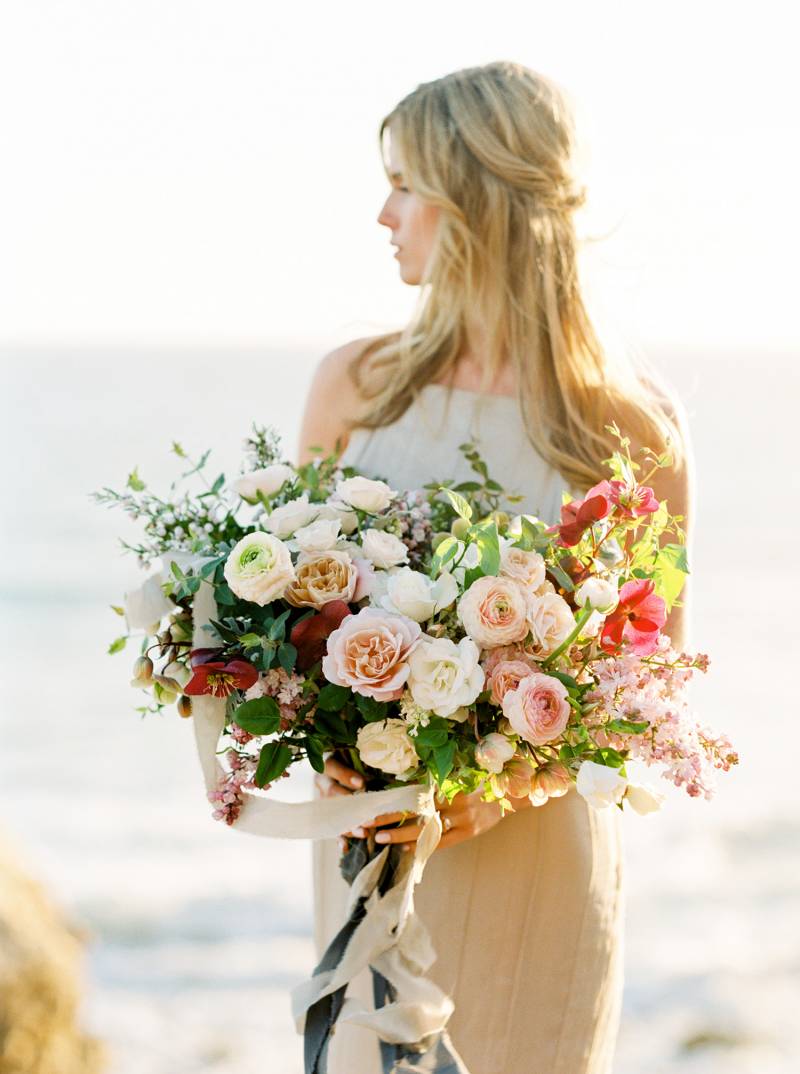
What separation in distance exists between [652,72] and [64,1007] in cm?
1583

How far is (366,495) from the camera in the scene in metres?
2.11

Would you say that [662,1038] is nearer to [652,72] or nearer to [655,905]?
[655,905]

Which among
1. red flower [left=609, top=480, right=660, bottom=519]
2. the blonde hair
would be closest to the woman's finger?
red flower [left=609, top=480, right=660, bottom=519]

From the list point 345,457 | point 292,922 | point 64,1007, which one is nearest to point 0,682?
point 292,922

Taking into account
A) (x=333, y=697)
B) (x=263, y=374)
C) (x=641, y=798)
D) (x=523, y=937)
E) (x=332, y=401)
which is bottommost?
(x=263, y=374)

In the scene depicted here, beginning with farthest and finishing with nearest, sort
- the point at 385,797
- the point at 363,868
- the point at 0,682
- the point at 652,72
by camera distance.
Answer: the point at 652,72
the point at 0,682
the point at 363,868
the point at 385,797

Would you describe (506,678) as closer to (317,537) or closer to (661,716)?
(661,716)

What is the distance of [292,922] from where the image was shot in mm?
8516

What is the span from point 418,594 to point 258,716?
0.28 meters

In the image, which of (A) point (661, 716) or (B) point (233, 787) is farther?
(B) point (233, 787)

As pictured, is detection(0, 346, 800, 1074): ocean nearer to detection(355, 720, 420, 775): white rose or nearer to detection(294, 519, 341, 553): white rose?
detection(294, 519, 341, 553): white rose

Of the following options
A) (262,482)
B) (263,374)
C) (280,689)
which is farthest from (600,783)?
(263,374)

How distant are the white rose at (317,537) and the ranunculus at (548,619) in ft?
1.05

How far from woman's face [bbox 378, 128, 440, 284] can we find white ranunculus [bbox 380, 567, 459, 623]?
1.16 meters
